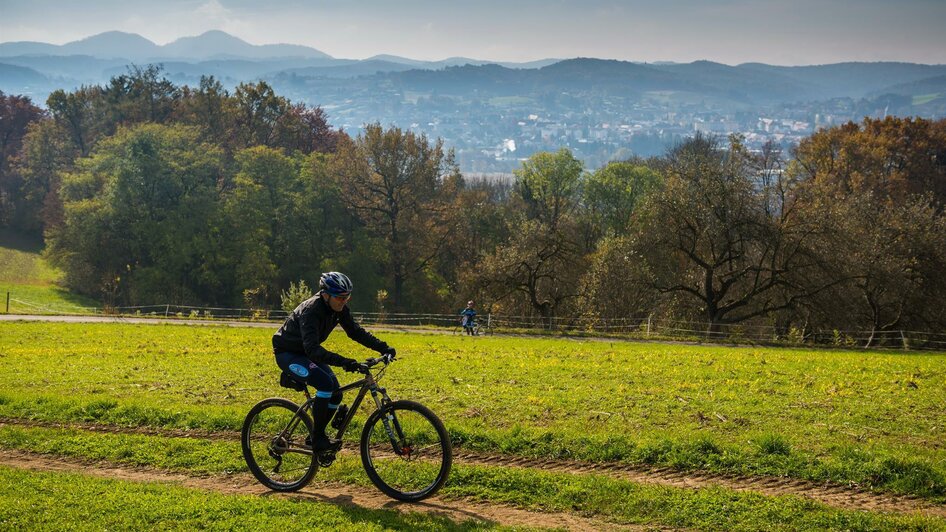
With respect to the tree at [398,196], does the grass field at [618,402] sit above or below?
below

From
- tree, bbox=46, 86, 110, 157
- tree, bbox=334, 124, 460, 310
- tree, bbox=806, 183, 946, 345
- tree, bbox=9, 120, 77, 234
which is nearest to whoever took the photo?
tree, bbox=806, 183, 946, 345

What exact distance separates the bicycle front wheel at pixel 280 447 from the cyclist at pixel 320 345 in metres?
0.30

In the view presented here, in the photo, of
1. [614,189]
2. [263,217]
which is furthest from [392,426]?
[614,189]

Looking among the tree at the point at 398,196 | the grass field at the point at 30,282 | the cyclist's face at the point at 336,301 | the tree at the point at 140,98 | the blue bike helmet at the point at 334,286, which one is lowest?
the grass field at the point at 30,282

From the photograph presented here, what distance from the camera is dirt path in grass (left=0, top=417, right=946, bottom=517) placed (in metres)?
9.68

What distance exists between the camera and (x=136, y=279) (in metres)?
69.8

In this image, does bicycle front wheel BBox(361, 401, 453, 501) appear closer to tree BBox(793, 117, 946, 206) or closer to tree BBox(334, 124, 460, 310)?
tree BBox(334, 124, 460, 310)

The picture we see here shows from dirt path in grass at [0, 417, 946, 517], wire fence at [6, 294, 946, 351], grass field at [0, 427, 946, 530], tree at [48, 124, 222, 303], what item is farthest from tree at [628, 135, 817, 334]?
tree at [48, 124, 222, 303]

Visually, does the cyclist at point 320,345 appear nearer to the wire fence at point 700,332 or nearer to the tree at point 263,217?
the wire fence at point 700,332

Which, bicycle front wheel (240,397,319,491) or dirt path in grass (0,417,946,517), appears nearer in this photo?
dirt path in grass (0,417,946,517)

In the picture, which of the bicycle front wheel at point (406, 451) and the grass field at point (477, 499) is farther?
the bicycle front wheel at point (406, 451)

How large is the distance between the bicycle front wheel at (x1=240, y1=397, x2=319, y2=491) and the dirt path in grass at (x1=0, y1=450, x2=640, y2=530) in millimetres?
208

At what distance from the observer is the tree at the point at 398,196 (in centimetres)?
7206

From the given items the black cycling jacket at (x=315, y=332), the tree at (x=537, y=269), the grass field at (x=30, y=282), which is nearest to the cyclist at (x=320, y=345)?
the black cycling jacket at (x=315, y=332)
